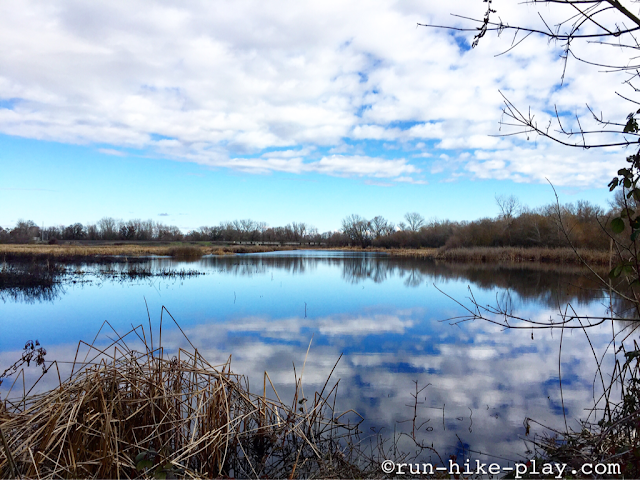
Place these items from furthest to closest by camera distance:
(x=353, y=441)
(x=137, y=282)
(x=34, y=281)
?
(x=137, y=282) → (x=34, y=281) → (x=353, y=441)

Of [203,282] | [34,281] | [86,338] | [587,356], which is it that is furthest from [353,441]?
[34,281]

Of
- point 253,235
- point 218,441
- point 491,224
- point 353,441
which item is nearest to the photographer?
point 218,441

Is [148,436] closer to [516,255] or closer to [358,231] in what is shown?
[516,255]

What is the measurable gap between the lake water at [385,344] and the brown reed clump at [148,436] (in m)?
0.87

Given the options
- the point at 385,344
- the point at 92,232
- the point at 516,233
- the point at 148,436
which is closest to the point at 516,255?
the point at 516,233

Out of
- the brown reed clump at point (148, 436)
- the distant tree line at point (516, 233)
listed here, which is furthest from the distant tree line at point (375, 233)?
the brown reed clump at point (148, 436)

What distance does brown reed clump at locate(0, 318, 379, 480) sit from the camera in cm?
242

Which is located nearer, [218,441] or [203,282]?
[218,441]

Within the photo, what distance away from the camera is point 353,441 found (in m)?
3.66

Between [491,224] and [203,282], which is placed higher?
[491,224]

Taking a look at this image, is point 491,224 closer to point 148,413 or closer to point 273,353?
point 273,353

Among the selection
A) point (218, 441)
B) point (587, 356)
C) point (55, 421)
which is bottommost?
point (587, 356)

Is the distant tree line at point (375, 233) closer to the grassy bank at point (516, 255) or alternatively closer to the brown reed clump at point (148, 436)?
the grassy bank at point (516, 255)

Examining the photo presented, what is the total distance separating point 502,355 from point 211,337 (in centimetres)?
552
